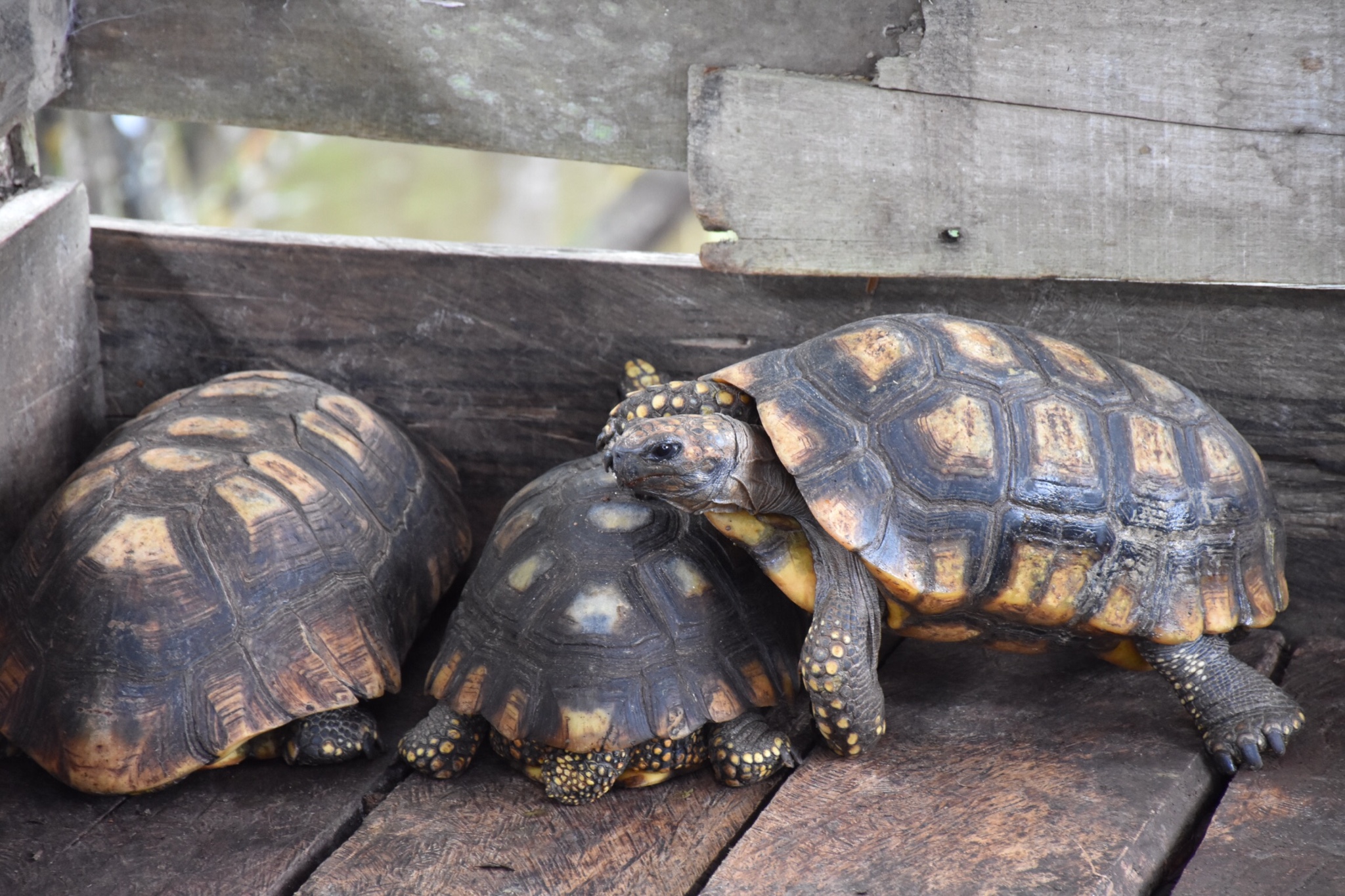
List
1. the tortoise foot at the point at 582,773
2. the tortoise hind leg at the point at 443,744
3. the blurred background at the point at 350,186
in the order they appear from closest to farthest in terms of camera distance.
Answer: the tortoise foot at the point at 582,773 < the tortoise hind leg at the point at 443,744 < the blurred background at the point at 350,186

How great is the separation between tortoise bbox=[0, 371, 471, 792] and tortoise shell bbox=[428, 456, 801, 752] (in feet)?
0.83

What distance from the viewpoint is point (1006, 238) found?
248 centimetres

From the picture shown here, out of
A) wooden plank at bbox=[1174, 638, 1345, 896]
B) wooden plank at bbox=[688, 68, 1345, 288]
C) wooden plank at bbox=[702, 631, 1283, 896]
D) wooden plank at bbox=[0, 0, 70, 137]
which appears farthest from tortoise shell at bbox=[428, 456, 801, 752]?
wooden plank at bbox=[0, 0, 70, 137]

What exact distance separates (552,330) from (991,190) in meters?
1.07

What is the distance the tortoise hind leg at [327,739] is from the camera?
2277mm

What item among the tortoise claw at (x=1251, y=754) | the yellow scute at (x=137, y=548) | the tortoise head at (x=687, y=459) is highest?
the tortoise head at (x=687, y=459)

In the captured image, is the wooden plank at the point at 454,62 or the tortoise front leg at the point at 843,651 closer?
the tortoise front leg at the point at 843,651

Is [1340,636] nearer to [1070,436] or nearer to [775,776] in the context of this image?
[1070,436]

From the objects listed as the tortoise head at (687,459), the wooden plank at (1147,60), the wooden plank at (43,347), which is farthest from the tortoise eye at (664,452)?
the wooden plank at (43,347)

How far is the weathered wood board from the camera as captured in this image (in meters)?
2.54

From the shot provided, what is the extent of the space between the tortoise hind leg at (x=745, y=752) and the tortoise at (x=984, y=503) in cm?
11

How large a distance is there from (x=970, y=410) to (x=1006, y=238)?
1.67ft

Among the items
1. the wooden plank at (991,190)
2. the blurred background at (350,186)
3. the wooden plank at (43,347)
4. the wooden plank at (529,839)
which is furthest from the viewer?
the blurred background at (350,186)

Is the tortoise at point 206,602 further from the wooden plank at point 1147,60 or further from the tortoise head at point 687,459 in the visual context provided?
the wooden plank at point 1147,60
